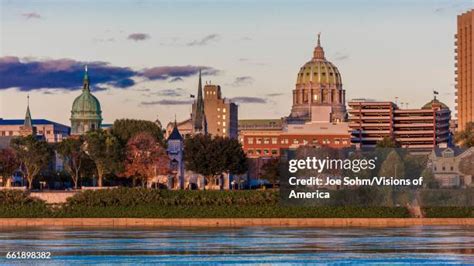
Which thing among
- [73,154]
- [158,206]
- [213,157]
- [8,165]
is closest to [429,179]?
[158,206]

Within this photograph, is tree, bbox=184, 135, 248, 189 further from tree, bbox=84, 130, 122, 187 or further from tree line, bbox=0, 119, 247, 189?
tree, bbox=84, 130, 122, 187

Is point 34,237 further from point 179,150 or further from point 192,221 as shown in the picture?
point 179,150

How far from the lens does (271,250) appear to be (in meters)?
85.1

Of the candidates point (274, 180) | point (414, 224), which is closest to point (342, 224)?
point (414, 224)

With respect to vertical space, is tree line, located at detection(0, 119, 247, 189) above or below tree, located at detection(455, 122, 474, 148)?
below

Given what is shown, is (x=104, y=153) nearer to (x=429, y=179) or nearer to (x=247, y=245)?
→ (x=429, y=179)

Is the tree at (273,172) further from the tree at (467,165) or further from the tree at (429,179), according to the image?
the tree at (429,179)

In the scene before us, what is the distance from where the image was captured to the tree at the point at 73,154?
175500 millimetres

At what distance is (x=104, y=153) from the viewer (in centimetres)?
17038

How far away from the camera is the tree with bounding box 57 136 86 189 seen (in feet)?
576

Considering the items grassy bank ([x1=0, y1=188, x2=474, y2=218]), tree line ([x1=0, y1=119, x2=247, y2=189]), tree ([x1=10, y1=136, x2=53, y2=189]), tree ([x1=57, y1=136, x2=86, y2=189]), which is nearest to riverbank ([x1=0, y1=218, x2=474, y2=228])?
grassy bank ([x1=0, y1=188, x2=474, y2=218])

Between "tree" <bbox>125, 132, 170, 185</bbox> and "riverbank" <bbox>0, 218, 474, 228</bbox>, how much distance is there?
46.5 m

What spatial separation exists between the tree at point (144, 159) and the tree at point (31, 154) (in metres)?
10.0

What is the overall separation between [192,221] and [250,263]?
49848mm
